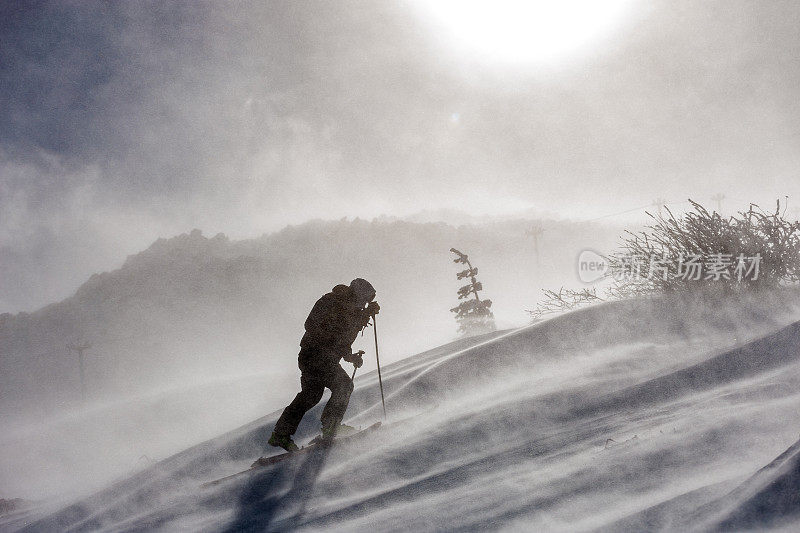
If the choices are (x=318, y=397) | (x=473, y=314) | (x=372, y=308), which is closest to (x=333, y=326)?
(x=372, y=308)

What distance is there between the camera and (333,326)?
218 inches

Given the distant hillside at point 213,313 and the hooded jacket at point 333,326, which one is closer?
the hooded jacket at point 333,326

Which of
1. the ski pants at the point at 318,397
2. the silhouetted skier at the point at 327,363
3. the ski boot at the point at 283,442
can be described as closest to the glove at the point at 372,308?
the silhouetted skier at the point at 327,363

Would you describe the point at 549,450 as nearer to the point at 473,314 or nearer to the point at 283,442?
the point at 283,442

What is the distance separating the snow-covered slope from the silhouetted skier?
2.18ft

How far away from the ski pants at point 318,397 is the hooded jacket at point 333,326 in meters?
0.14

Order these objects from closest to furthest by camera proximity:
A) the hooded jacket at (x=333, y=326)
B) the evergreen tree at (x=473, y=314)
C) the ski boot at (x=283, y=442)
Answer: the ski boot at (x=283, y=442)
the hooded jacket at (x=333, y=326)
the evergreen tree at (x=473, y=314)

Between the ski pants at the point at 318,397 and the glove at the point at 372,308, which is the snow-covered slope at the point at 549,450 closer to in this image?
the ski pants at the point at 318,397

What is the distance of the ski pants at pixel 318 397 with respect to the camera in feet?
17.5

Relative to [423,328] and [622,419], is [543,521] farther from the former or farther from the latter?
[423,328]

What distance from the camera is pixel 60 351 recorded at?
134m

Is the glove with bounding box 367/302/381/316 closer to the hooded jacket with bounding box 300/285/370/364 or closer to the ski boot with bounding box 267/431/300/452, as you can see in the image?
the hooded jacket with bounding box 300/285/370/364

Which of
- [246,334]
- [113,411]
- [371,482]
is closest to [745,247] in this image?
[371,482]

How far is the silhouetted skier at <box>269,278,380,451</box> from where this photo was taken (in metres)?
5.32
